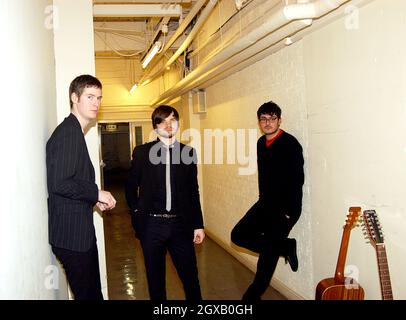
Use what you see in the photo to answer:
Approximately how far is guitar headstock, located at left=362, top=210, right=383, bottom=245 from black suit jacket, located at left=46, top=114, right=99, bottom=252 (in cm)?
164

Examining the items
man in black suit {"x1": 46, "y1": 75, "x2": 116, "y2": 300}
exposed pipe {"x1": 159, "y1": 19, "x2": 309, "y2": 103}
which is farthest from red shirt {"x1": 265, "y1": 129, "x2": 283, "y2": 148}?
man in black suit {"x1": 46, "y1": 75, "x2": 116, "y2": 300}

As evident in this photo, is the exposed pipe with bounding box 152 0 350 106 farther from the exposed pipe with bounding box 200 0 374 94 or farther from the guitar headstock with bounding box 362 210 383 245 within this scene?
the guitar headstock with bounding box 362 210 383 245

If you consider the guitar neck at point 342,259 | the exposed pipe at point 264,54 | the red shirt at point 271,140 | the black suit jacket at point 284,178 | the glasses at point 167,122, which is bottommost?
the guitar neck at point 342,259

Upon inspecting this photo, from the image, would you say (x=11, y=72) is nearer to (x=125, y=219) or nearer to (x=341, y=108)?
(x=341, y=108)

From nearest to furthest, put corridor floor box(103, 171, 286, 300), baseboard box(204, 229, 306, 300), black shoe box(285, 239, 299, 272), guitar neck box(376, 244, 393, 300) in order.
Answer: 1. guitar neck box(376, 244, 393, 300)
2. black shoe box(285, 239, 299, 272)
3. baseboard box(204, 229, 306, 300)
4. corridor floor box(103, 171, 286, 300)

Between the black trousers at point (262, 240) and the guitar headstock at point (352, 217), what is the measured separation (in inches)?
31.2

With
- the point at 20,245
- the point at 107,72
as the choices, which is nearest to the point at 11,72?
the point at 20,245

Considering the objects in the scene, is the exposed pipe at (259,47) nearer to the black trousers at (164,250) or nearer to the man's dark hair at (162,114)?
the man's dark hair at (162,114)

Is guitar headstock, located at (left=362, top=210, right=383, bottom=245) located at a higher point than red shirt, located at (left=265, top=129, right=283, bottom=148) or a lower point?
A: lower

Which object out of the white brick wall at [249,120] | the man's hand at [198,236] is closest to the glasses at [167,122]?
the man's hand at [198,236]

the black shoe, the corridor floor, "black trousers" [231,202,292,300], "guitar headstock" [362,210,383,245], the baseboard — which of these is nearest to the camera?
"guitar headstock" [362,210,383,245]

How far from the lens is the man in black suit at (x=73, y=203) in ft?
6.57

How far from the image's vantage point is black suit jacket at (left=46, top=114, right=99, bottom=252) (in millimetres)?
1994
